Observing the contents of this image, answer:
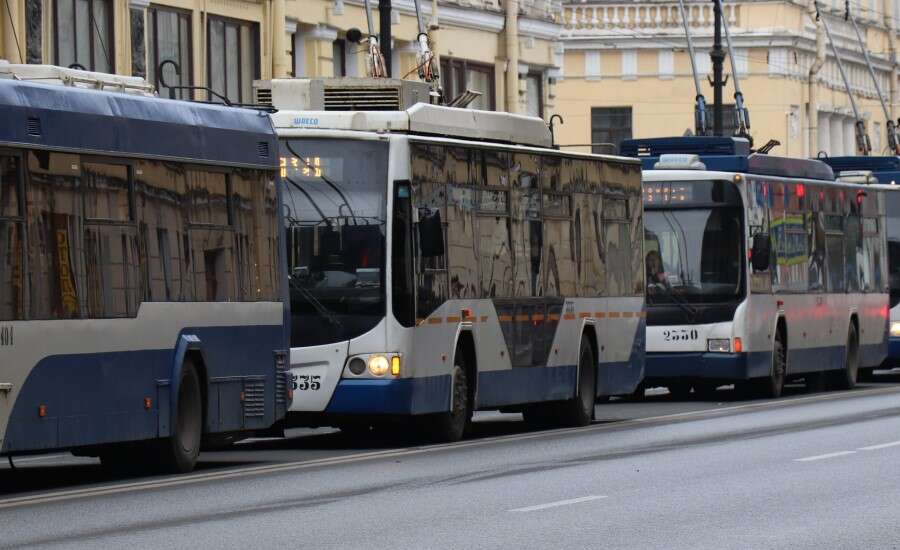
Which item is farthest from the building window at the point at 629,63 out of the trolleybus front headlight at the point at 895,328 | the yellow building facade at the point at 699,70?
the trolleybus front headlight at the point at 895,328

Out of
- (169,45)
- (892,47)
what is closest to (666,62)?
(892,47)

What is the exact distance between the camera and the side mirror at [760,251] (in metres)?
30.7

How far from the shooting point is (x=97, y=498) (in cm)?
1577

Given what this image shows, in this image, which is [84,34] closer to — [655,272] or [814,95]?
[655,272]

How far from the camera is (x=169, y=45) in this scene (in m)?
36.2

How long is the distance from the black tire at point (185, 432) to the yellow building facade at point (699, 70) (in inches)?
1902

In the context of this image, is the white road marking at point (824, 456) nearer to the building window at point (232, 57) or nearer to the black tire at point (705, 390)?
the black tire at point (705, 390)

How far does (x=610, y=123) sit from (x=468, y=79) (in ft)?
75.6

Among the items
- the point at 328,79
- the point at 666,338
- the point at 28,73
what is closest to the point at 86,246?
the point at 28,73

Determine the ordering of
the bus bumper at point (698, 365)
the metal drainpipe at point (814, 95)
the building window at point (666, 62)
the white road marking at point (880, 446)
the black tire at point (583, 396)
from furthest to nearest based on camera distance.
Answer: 1. the building window at point (666, 62)
2. the metal drainpipe at point (814, 95)
3. the bus bumper at point (698, 365)
4. the black tire at point (583, 396)
5. the white road marking at point (880, 446)

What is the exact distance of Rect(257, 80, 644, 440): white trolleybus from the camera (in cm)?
2086

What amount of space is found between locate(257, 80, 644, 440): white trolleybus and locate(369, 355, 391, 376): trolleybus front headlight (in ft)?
0.05

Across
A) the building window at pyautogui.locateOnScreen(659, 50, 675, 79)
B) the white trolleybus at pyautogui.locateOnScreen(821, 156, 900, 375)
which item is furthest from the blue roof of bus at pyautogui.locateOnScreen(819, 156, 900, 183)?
the building window at pyautogui.locateOnScreen(659, 50, 675, 79)

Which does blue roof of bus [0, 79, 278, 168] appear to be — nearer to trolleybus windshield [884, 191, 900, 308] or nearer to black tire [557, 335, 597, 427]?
black tire [557, 335, 597, 427]
